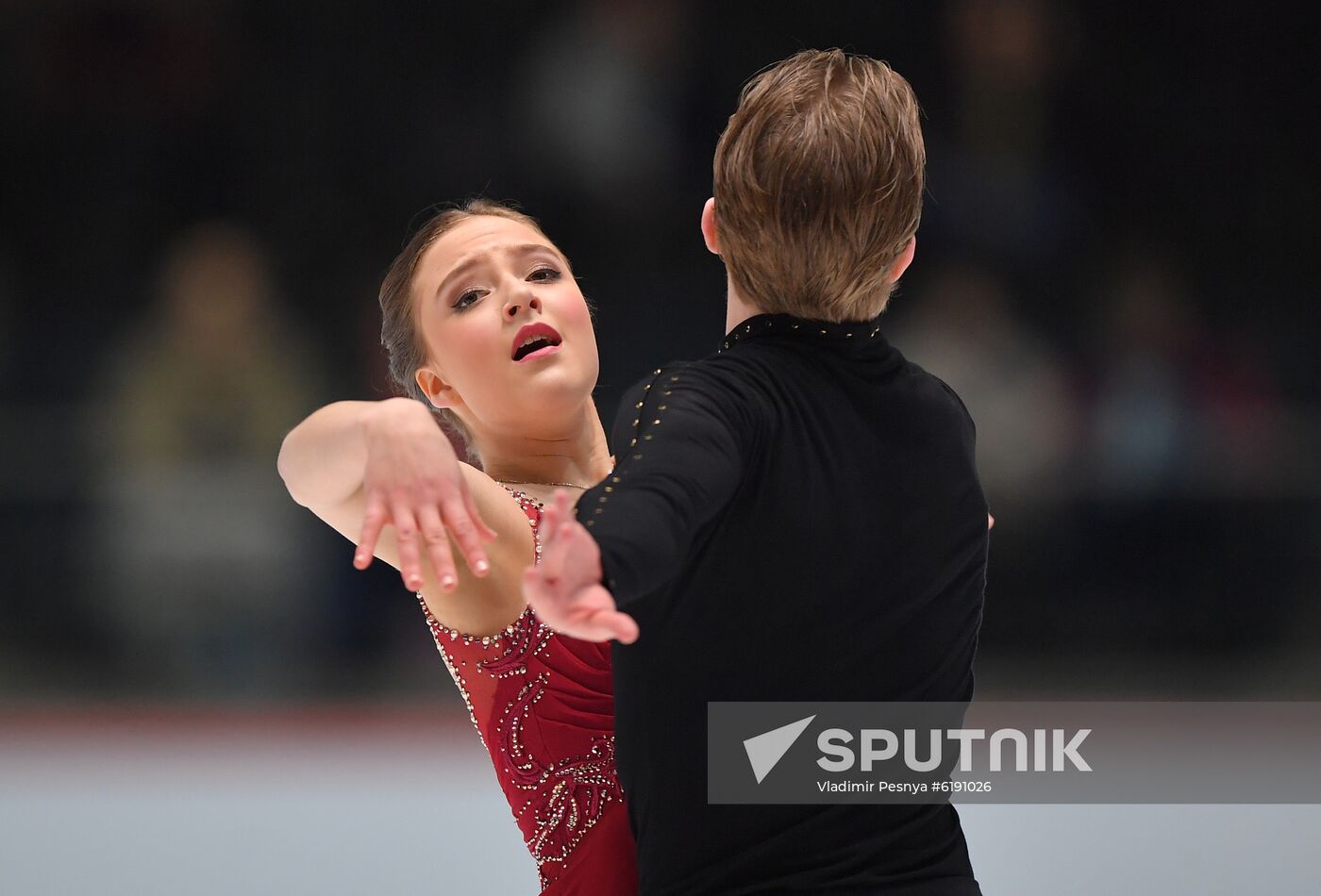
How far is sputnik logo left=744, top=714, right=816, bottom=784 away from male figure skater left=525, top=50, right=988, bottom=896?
0.04 meters

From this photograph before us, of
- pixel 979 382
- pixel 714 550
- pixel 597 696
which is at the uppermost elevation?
pixel 979 382

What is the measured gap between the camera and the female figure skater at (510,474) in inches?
70.9

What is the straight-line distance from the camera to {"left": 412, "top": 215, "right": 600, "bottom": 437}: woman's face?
82.1 inches

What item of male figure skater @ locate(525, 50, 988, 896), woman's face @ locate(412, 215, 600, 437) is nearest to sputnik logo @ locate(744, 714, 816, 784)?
male figure skater @ locate(525, 50, 988, 896)

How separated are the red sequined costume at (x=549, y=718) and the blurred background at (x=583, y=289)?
2.53m

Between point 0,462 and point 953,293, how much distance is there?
3.57m

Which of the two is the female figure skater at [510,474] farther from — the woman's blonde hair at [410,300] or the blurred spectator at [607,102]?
the blurred spectator at [607,102]

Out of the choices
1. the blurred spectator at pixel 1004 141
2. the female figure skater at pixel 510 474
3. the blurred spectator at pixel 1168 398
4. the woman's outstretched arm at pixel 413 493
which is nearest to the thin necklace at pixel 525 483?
the female figure skater at pixel 510 474

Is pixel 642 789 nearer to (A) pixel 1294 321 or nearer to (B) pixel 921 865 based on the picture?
(B) pixel 921 865

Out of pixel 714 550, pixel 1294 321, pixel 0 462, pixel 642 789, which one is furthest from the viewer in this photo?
pixel 1294 321

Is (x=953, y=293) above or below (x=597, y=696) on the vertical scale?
above

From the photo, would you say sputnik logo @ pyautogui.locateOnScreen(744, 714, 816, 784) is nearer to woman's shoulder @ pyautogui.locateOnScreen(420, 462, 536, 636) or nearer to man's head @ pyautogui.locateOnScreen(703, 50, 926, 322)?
man's head @ pyautogui.locateOnScreen(703, 50, 926, 322)

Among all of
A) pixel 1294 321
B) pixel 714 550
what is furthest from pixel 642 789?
pixel 1294 321

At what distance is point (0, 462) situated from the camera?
5211mm
